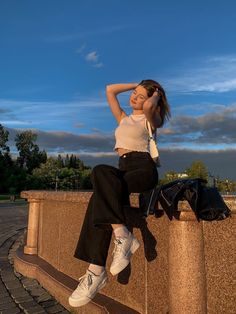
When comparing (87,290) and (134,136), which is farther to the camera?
(134,136)

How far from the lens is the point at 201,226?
3.15 m

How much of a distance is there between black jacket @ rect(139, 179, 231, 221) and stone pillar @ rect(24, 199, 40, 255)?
13.8 ft

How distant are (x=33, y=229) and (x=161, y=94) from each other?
3.97 m

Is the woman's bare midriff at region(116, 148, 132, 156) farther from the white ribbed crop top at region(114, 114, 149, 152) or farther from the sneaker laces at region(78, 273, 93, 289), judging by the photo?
the sneaker laces at region(78, 273, 93, 289)

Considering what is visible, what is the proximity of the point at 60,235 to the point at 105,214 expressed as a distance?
2.69 m

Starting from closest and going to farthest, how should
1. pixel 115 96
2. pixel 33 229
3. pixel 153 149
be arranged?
pixel 153 149, pixel 115 96, pixel 33 229

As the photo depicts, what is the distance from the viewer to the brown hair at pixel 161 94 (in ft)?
12.7

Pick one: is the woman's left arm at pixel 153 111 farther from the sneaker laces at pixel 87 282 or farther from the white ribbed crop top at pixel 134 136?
the sneaker laces at pixel 87 282

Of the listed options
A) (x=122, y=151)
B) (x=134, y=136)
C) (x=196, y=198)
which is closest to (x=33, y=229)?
(x=122, y=151)

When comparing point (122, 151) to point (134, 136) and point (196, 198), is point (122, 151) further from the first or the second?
point (196, 198)

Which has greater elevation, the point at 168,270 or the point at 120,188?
the point at 120,188

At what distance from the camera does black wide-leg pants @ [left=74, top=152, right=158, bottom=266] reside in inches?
130

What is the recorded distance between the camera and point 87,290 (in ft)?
11.2

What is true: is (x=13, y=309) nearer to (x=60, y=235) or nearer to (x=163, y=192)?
(x=60, y=235)
